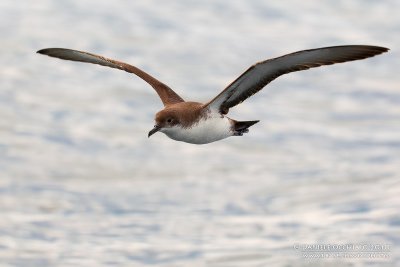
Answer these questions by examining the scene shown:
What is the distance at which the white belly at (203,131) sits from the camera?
67.3 feet

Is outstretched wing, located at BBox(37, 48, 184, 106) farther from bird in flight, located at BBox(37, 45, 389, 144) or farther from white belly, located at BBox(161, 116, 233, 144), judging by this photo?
white belly, located at BBox(161, 116, 233, 144)

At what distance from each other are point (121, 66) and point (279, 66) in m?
4.13

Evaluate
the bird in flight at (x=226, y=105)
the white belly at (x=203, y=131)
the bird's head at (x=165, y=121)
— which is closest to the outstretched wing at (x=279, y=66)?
the bird in flight at (x=226, y=105)

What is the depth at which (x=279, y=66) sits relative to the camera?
20656mm

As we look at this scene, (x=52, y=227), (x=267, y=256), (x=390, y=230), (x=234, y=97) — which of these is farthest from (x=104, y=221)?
(x=234, y=97)

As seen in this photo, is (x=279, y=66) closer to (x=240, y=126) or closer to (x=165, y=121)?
(x=240, y=126)

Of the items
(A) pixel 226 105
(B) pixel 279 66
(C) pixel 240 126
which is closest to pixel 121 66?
(A) pixel 226 105

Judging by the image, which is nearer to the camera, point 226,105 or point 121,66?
point 226,105

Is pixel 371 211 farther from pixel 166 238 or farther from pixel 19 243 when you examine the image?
pixel 19 243

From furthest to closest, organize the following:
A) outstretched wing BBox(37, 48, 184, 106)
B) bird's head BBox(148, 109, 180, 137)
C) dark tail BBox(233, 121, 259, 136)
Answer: outstretched wing BBox(37, 48, 184, 106) → dark tail BBox(233, 121, 259, 136) → bird's head BBox(148, 109, 180, 137)

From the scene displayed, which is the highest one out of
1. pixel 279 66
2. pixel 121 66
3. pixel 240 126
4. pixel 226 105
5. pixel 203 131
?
pixel 121 66

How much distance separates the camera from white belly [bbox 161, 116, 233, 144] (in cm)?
2050

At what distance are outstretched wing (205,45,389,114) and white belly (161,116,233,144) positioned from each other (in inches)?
11.6

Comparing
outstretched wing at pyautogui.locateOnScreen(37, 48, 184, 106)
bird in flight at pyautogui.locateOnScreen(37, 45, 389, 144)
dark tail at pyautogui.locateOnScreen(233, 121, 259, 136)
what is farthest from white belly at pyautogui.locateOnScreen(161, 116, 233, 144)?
outstretched wing at pyautogui.locateOnScreen(37, 48, 184, 106)
